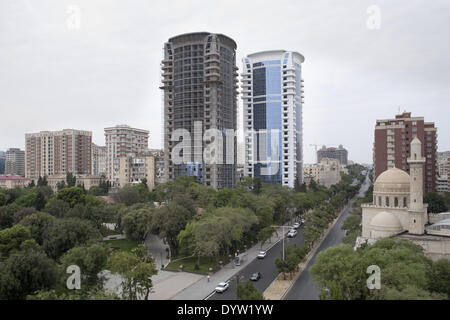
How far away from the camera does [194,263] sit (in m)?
36.7

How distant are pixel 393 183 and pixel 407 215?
14.5 feet

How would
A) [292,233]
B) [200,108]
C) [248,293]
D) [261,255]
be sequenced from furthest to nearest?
[200,108] < [292,233] < [261,255] < [248,293]

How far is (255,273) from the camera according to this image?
32188 millimetres

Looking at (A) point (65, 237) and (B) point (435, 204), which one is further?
(B) point (435, 204)

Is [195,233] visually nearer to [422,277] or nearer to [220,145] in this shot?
[422,277]

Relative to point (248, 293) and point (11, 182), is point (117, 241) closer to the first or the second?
point (248, 293)

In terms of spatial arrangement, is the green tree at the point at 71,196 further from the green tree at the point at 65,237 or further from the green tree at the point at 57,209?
the green tree at the point at 65,237

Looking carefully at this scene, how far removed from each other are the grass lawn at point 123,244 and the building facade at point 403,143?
54.7 metres

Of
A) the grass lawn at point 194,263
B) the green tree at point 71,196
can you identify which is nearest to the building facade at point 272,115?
the green tree at point 71,196

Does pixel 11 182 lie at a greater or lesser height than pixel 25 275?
greater

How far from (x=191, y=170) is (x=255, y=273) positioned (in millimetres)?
48402

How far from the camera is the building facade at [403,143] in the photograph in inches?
2717

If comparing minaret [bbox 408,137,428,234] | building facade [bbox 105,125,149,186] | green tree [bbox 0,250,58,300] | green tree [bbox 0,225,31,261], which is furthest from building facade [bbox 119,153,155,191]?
minaret [bbox 408,137,428,234]

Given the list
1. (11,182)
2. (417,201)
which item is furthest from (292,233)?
(11,182)
